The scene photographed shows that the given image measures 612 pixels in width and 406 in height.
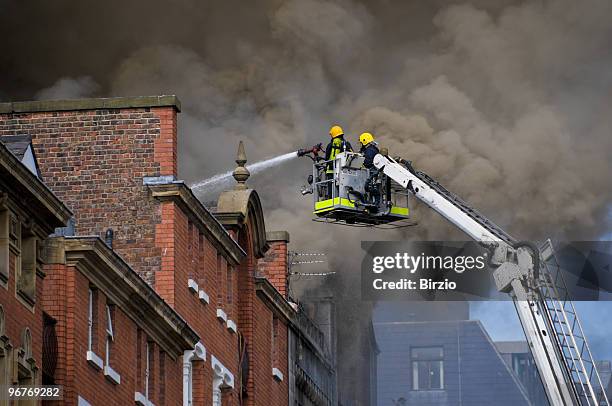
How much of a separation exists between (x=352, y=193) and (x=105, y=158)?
6868 millimetres

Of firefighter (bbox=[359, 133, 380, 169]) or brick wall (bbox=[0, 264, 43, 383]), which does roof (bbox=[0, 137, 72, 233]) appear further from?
firefighter (bbox=[359, 133, 380, 169])

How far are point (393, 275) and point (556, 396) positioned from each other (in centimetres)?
1579

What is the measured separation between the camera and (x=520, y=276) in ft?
165

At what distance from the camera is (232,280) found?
4884 cm

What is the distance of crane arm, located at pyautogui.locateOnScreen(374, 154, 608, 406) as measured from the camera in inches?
1938

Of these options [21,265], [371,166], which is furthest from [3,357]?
[371,166]

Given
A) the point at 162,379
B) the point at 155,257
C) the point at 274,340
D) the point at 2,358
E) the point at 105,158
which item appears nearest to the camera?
the point at 2,358

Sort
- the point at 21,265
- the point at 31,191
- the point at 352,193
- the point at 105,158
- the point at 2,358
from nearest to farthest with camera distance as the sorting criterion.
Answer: the point at 2,358 < the point at 31,191 < the point at 21,265 < the point at 105,158 < the point at 352,193

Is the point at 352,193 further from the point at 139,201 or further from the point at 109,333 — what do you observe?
the point at 109,333

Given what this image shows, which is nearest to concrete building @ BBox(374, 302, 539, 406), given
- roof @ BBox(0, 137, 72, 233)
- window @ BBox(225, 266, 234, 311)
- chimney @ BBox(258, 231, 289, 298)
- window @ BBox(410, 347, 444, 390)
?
window @ BBox(410, 347, 444, 390)

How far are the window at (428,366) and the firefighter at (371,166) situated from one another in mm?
14261

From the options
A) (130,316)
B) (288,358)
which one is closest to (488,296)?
(288,358)

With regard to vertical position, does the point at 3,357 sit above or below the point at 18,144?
below

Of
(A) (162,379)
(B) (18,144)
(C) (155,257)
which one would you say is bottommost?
(A) (162,379)
